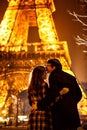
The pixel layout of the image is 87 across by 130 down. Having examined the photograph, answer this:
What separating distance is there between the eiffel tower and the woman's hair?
13.8 metres

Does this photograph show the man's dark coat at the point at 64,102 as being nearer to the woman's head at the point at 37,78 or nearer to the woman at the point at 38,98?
the woman at the point at 38,98

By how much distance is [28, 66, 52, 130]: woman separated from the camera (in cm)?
461

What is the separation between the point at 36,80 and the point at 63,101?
1.58ft

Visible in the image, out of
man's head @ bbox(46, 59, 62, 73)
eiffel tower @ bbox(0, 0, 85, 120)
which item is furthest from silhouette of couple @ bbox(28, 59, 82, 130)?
eiffel tower @ bbox(0, 0, 85, 120)

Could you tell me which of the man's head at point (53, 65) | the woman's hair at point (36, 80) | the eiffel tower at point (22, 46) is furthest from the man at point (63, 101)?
the eiffel tower at point (22, 46)

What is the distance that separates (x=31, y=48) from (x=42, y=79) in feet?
50.1

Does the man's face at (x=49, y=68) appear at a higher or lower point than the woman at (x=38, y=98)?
higher

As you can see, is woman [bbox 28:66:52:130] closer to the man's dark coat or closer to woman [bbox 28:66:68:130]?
woman [bbox 28:66:68:130]

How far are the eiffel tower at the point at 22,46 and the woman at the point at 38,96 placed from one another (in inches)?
543

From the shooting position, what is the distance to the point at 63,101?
4.39 meters

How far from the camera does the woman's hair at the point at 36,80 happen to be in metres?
4.70

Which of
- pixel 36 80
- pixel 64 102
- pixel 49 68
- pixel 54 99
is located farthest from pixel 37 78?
pixel 64 102

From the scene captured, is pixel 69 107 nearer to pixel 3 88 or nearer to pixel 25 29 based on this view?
pixel 3 88

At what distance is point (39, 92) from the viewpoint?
4660 millimetres
